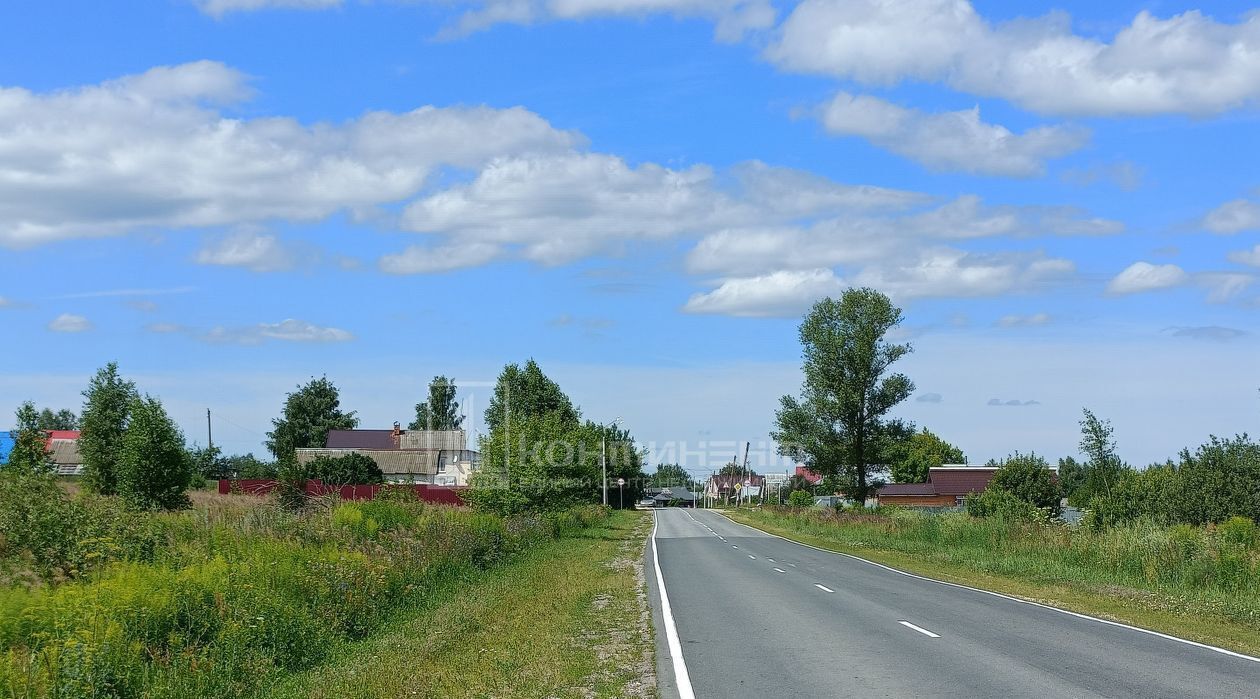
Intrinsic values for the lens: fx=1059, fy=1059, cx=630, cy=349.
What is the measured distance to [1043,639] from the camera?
606 inches

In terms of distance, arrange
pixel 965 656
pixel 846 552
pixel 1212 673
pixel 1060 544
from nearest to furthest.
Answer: pixel 1212 673, pixel 965 656, pixel 1060 544, pixel 846 552

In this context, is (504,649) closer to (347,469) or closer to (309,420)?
(347,469)

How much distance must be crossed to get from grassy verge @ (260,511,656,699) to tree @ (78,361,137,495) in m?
23.3

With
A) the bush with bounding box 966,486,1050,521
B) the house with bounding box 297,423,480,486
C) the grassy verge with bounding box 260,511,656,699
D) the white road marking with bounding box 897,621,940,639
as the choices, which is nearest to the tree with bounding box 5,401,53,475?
the grassy verge with bounding box 260,511,656,699

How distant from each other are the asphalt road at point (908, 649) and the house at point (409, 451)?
8177cm

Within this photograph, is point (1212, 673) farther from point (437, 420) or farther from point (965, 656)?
point (437, 420)

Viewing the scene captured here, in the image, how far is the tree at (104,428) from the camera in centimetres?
4184

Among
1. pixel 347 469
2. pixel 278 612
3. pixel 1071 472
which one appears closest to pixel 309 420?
pixel 347 469

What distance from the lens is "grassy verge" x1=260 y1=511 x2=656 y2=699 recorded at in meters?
11.8

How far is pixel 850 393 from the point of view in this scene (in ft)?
242

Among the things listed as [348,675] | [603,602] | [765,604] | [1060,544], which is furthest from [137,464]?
[1060,544]

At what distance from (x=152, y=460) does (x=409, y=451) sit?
76794 mm

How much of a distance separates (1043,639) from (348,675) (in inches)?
385

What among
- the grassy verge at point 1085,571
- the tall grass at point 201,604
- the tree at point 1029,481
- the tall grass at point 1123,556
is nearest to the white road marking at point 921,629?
the grassy verge at point 1085,571
